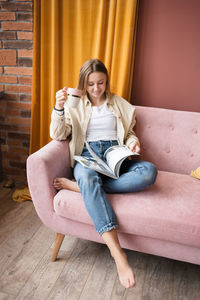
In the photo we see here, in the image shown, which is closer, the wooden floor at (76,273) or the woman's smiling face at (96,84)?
the wooden floor at (76,273)

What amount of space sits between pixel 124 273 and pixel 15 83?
1674mm

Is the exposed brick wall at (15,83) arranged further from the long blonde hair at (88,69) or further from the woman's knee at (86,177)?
the woman's knee at (86,177)

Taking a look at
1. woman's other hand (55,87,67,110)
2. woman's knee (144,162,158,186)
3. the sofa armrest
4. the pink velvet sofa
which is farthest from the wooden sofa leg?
woman's other hand (55,87,67,110)

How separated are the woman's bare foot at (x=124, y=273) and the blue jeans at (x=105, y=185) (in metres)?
0.14

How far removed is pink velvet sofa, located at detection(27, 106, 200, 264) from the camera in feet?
4.08

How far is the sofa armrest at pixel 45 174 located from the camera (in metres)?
1.36

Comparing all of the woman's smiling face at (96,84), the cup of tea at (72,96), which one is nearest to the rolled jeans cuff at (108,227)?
the cup of tea at (72,96)

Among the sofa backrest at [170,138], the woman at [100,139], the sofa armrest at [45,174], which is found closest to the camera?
the woman at [100,139]

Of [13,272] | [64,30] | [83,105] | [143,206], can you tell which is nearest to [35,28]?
[64,30]

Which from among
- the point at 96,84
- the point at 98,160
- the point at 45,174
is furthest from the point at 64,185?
the point at 96,84

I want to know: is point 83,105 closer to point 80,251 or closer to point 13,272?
point 80,251

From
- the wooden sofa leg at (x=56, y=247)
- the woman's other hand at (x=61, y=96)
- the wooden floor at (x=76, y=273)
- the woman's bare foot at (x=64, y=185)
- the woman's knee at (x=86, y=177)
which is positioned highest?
the woman's other hand at (x=61, y=96)

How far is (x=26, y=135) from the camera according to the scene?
226 centimetres

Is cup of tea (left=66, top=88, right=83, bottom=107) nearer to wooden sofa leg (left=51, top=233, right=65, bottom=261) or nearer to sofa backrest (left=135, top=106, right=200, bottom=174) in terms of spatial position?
sofa backrest (left=135, top=106, right=200, bottom=174)
